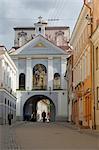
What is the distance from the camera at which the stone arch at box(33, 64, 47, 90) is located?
233 ft

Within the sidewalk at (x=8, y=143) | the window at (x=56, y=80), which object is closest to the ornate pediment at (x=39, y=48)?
the window at (x=56, y=80)

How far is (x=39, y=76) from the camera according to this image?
70562 millimetres

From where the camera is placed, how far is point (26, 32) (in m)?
90.4

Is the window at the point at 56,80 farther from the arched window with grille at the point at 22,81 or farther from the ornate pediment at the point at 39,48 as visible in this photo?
the arched window with grille at the point at 22,81

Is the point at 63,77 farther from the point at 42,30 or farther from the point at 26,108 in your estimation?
the point at 42,30

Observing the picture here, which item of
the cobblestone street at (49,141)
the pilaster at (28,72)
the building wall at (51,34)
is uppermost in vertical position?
the building wall at (51,34)

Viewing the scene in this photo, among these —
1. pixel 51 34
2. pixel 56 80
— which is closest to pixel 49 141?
pixel 56 80

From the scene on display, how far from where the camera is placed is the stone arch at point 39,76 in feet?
233

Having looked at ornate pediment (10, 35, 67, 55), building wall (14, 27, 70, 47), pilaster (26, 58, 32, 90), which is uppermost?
building wall (14, 27, 70, 47)

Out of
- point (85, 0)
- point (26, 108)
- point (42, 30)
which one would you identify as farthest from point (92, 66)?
point (42, 30)

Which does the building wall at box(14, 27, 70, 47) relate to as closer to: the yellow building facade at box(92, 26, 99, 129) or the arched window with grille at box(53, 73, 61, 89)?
the arched window with grille at box(53, 73, 61, 89)

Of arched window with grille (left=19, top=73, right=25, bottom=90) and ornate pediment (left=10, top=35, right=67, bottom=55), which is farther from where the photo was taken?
ornate pediment (left=10, top=35, right=67, bottom=55)

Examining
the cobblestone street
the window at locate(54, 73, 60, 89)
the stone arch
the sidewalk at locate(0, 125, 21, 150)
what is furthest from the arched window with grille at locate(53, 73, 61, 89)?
the sidewalk at locate(0, 125, 21, 150)

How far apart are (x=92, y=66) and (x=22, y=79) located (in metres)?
41.5
